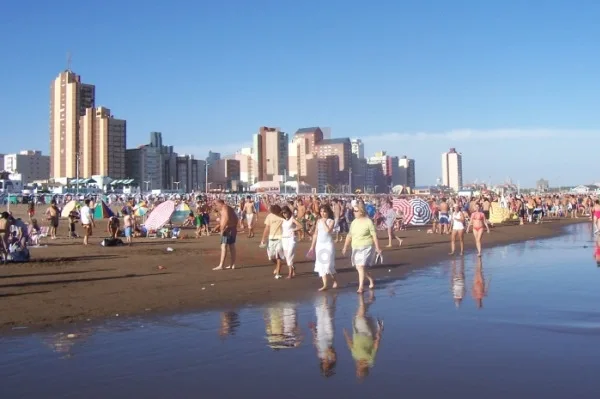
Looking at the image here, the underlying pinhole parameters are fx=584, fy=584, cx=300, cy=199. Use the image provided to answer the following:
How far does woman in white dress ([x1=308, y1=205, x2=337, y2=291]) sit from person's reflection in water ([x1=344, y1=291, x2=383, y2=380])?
1898mm

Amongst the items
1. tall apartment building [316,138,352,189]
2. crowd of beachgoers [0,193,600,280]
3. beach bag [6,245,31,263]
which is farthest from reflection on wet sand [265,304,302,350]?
tall apartment building [316,138,352,189]

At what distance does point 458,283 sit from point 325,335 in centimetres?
512

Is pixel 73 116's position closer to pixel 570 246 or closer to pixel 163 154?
pixel 163 154

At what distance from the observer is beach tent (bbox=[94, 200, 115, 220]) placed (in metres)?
26.1

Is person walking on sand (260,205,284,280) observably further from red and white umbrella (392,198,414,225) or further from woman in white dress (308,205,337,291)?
red and white umbrella (392,198,414,225)

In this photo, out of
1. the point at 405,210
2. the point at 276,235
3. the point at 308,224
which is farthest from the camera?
the point at 405,210

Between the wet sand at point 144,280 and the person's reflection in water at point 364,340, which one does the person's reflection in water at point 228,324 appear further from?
the person's reflection in water at point 364,340

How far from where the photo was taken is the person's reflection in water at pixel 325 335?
18.6 feet

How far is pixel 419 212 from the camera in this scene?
2844cm

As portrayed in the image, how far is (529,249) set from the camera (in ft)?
63.8

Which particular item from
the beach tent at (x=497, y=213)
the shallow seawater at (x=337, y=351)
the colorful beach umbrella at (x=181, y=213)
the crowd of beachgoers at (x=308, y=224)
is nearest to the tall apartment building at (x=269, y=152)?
the crowd of beachgoers at (x=308, y=224)

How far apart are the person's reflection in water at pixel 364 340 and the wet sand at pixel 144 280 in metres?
2.20

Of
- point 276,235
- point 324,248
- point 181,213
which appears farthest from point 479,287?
point 181,213

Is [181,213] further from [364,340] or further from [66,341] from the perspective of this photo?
[364,340]
